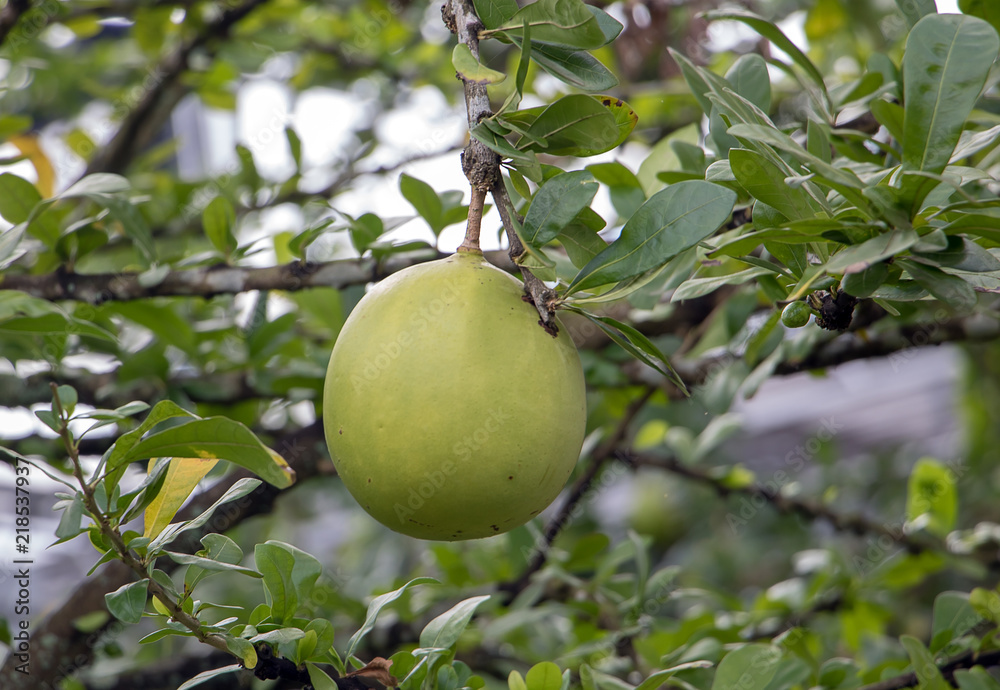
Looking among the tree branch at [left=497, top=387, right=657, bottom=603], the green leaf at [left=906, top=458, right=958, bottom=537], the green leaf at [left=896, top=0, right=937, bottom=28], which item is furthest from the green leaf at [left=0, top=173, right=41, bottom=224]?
the green leaf at [left=906, top=458, right=958, bottom=537]

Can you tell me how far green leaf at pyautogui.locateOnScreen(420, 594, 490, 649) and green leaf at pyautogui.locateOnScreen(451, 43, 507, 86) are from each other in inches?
14.2

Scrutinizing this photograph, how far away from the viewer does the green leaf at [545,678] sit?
1.98 feet

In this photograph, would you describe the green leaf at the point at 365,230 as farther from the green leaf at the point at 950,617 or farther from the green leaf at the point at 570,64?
the green leaf at the point at 950,617

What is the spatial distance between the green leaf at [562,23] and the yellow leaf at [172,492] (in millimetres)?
375

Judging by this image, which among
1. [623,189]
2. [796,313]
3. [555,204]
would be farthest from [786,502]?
[555,204]

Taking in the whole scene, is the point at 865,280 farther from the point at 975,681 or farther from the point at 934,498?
the point at 934,498

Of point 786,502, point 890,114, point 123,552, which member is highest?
point 890,114

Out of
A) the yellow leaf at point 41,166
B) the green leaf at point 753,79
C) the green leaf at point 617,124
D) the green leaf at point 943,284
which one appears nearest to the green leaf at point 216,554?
the green leaf at point 617,124

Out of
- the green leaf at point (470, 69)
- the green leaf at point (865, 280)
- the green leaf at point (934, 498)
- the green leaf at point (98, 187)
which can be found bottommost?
the green leaf at point (934, 498)

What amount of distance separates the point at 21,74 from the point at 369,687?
1.33 m

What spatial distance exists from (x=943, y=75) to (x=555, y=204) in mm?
241

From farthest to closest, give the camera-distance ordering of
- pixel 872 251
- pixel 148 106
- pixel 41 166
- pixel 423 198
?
pixel 148 106, pixel 41 166, pixel 423 198, pixel 872 251

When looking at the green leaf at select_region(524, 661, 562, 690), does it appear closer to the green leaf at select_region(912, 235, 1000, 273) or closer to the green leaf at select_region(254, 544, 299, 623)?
the green leaf at select_region(254, 544, 299, 623)

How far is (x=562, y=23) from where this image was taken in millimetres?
527
